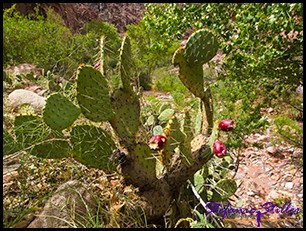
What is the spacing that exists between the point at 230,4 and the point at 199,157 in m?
1.55

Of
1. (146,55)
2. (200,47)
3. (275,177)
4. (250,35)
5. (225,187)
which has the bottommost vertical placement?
(225,187)

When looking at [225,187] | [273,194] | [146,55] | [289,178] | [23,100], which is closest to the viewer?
Result: [225,187]

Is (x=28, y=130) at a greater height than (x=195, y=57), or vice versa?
(x=195, y=57)

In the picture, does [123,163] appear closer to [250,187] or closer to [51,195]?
[51,195]

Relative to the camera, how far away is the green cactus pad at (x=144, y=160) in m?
1.23

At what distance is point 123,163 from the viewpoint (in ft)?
4.08

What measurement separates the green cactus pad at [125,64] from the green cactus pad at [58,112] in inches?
9.0

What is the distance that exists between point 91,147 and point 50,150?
0.64ft

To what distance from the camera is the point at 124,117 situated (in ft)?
4.09

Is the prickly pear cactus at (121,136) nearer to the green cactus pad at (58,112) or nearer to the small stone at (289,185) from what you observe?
the green cactus pad at (58,112)

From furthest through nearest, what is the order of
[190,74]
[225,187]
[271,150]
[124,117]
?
[271,150] < [225,187] < [190,74] < [124,117]

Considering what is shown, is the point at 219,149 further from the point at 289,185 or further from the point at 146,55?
the point at 146,55

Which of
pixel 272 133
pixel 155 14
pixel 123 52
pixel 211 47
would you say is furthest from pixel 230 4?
pixel 272 133

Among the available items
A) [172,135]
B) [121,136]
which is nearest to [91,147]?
[121,136]
